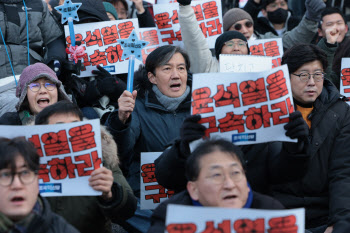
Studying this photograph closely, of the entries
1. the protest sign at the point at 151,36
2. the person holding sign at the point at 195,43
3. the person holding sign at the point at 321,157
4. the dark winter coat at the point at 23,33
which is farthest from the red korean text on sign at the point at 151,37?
the person holding sign at the point at 321,157

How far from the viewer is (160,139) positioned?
5.46 m

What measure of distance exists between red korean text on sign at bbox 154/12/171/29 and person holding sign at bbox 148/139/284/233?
3.59m

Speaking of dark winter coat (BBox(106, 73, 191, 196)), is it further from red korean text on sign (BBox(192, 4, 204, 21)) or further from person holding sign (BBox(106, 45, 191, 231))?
red korean text on sign (BBox(192, 4, 204, 21))

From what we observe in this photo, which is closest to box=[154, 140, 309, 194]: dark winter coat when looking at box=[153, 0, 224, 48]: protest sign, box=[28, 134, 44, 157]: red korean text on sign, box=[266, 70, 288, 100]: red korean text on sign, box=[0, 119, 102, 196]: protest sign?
box=[266, 70, 288, 100]: red korean text on sign

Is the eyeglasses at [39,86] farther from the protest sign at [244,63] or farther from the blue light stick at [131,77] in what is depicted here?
the protest sign at [244,63]

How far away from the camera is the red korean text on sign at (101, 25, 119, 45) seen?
6.79 m

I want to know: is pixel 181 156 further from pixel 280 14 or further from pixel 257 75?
pixel 280 14

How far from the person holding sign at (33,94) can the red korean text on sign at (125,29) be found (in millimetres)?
1588

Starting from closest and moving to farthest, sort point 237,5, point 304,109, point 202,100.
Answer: point 202,100 < point 304,109 < point 237,5

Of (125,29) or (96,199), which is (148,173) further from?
(125,29)

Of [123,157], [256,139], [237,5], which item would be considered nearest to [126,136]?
[123,157]

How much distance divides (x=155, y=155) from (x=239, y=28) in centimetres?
303

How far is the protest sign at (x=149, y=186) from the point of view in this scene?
5.26 metres

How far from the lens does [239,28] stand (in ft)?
25.5
